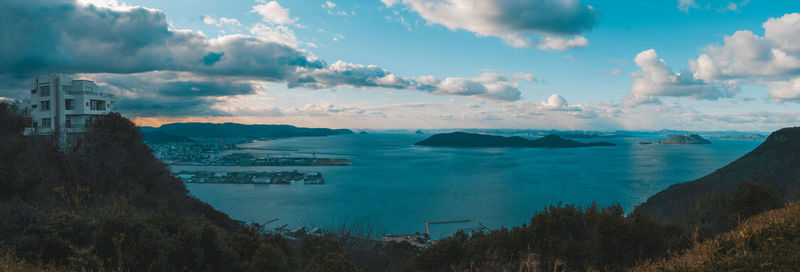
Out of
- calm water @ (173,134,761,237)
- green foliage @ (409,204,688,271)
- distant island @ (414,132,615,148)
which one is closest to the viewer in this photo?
green foliage @ (409,204,688,271)

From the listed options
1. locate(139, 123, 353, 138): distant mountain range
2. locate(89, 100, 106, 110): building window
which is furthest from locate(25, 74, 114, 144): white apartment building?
locate(139, 123, 353, 138): distant mountain range

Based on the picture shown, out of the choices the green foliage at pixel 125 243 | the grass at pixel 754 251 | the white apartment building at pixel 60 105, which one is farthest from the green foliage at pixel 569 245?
the white apartment building at pixel 60 105

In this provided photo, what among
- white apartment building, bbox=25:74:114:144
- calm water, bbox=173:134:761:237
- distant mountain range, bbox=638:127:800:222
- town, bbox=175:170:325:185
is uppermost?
white apartment building, bbox=25:74:114:144

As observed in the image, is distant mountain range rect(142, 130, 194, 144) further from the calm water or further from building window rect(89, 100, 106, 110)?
building window rect(89, 100, 106, 110)

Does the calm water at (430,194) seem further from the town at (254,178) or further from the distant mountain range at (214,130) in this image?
the distant mountain range at (214,130)

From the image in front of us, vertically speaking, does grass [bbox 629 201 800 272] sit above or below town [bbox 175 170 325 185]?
above

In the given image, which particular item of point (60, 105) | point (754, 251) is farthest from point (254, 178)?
point (754, 251)
